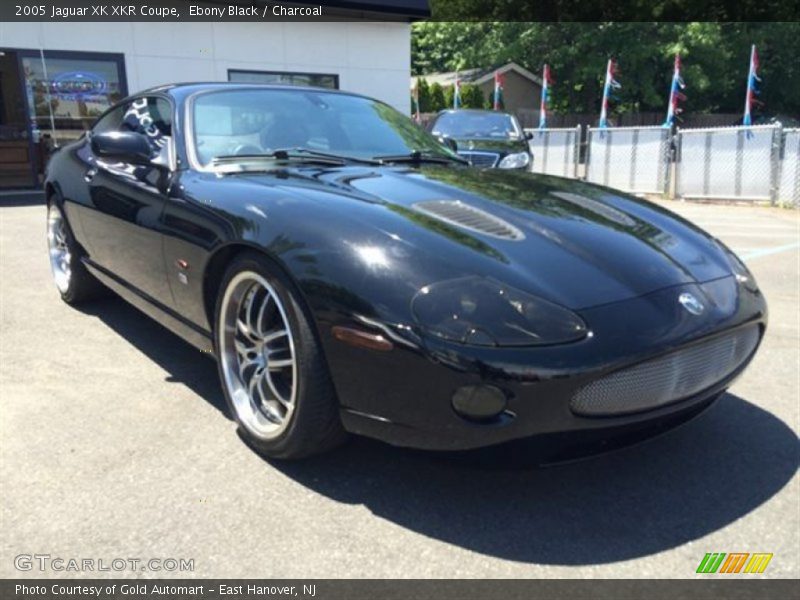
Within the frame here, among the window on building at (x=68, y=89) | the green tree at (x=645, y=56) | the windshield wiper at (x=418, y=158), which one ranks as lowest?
the windshield wiper at (x=418, y=158)

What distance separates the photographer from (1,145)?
12.3m

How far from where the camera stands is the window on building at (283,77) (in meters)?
13.8

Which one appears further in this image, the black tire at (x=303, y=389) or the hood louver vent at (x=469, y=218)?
the hood louver vent at (x=469, y=218)

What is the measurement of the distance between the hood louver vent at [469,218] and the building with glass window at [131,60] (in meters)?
11.3

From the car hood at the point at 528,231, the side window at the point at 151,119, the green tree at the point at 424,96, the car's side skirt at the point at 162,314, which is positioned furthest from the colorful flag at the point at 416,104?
the car hood at the point at 528,231

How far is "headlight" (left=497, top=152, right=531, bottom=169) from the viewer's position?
348 inches

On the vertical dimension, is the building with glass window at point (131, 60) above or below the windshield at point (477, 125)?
above

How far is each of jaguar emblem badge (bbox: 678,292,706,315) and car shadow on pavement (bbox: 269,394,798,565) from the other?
0.43m

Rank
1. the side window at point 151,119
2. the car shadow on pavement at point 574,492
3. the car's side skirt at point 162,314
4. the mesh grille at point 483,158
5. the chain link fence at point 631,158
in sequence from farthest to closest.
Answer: the chain link fence at point 631,158 < the mesh grille at point 483,158 < the side window at point 151,119 < the car's side skirt at point 162,314 < the car shadow on pavement at point 574,492

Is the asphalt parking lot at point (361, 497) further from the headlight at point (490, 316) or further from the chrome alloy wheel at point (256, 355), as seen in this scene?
the headlight at point (490, 316)

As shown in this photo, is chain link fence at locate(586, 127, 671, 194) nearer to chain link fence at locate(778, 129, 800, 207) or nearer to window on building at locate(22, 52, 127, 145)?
chain link fence at locate(778, 129, 800, 207)

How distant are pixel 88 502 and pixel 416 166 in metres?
2.04

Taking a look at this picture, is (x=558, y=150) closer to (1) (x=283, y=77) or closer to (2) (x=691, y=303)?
(1) (x=283, y=77)
